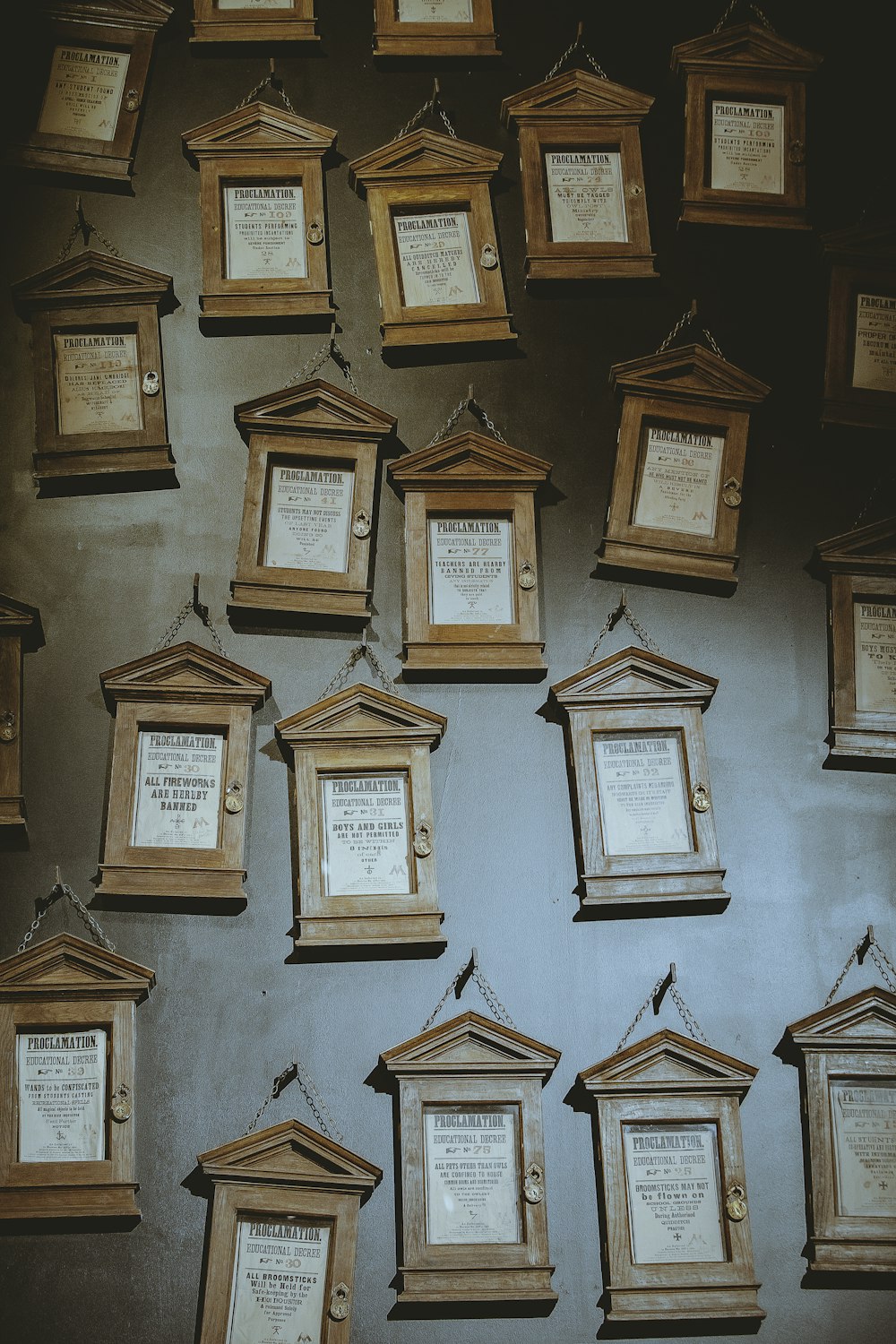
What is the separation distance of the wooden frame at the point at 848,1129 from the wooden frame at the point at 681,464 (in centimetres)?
94

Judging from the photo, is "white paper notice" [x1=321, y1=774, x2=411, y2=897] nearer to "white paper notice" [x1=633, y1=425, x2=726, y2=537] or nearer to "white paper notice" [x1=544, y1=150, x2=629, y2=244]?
"white paper notice" [x1=633, y1=425, x2=726, y2=537]

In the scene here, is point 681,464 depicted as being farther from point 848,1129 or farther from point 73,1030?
point 73,1030

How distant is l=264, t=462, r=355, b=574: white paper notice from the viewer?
2523mm

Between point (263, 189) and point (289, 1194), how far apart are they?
2.11 metres

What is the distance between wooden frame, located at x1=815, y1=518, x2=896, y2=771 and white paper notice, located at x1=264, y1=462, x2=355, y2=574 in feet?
3.38

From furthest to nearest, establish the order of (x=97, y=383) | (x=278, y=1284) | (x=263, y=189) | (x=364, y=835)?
(x=263, y=189) → (x=97, y=383) → (x=364, y=835) → (x=278, y=1284)

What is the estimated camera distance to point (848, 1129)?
2.33 m

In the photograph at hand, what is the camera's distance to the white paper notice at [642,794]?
2410 millimetres

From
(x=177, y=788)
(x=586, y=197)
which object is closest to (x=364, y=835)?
(x=177, y=788)

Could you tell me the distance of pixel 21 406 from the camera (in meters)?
2.63

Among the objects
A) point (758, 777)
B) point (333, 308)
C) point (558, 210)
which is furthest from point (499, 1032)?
point (558, 210)

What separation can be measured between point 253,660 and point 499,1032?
35.2 inches

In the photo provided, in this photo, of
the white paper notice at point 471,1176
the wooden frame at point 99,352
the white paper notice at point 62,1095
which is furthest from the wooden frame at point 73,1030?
the wooden frame at point 99,352

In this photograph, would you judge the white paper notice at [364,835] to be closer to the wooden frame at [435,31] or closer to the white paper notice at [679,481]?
the white paper notice at [679,481]
